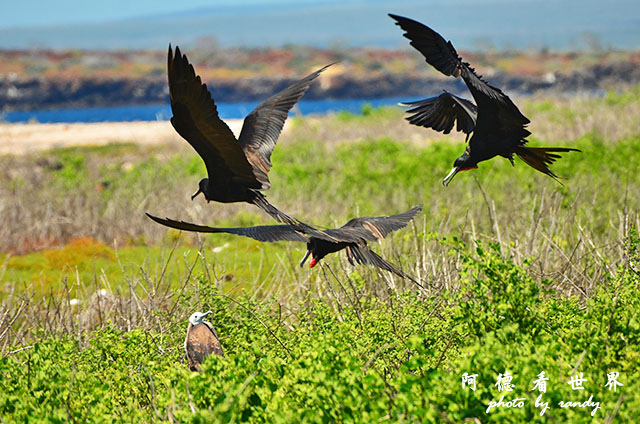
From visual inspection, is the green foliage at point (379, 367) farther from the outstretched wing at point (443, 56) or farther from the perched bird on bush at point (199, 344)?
the outstretched wing at point (443, 56)

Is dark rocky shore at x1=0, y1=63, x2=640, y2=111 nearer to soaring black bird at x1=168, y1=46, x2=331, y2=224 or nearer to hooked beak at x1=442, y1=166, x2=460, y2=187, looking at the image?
soaring black bird at x1=168, y1=46, x2=331, y2=224

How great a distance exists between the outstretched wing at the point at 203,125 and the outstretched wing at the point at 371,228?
20.8 inches

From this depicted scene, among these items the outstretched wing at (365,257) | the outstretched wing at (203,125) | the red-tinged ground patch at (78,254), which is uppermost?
the outstretched wing at (203,125)

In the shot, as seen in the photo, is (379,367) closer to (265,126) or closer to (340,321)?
(340,321)

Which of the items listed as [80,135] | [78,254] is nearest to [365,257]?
[78,254]

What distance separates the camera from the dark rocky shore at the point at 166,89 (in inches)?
2296

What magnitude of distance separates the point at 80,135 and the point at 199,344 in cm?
1736

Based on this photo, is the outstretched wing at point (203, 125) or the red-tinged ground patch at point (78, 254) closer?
the outstretched wing at point (203, 125)

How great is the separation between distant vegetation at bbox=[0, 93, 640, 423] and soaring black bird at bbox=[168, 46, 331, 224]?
471mm

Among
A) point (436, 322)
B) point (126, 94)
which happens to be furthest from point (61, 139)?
point (126, 94)

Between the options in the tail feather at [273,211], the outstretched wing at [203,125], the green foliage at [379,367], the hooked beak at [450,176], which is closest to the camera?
the green foliage at [379,367]

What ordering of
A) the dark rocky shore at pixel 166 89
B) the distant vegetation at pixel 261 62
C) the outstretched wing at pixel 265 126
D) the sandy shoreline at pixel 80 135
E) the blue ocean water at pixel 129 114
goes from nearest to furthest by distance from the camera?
the outstretched wing at pixel 265 126 → the sandy shoreline at pixel 80 135 → the blue ocean water at pixel 129 114 → the dark rocky shore at pixel 166 89 → the distant vegetation at pixel 261 62

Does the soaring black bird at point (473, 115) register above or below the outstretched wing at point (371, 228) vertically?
above

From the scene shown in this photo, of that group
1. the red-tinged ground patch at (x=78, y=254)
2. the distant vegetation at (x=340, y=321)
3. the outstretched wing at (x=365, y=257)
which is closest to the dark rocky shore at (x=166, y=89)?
the distant vegetation at (x=340, y=321)
